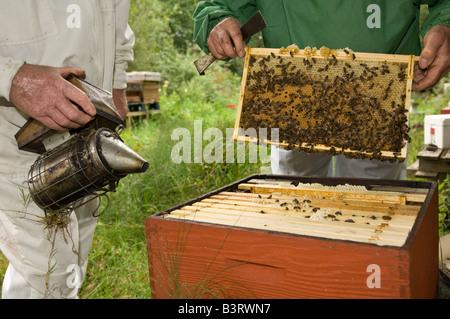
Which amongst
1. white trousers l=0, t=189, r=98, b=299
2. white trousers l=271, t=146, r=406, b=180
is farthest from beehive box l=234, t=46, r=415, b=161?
white trousers l=0, t=189, r=98, b=299

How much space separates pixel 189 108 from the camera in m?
8.65

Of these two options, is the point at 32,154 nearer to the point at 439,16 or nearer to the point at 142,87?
the point at 439,16

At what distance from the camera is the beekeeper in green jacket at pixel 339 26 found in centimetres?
242

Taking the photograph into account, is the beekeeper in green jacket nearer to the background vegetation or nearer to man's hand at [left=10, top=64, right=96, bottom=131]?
man's hand at [left=10, top=64, right=96, bottom=131]

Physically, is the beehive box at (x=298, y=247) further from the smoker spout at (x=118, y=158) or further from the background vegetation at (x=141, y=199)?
the background vegetation at (x=141, y=199)

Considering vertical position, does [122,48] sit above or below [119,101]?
above

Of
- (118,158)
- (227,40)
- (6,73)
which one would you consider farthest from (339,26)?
(6,73)

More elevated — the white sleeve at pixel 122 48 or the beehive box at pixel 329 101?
the white sleeve at pixel 122 48

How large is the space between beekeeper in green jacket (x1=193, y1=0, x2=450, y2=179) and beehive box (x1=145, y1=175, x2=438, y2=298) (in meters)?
0.96

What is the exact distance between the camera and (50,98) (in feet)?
6.36

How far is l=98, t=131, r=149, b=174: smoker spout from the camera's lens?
186 cm

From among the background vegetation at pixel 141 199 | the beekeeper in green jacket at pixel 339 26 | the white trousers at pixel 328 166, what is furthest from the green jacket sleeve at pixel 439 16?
the background vegetation at pixel 141 199

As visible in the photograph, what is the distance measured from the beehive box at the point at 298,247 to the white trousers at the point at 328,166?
1034 millimetres

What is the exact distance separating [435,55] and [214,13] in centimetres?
140
